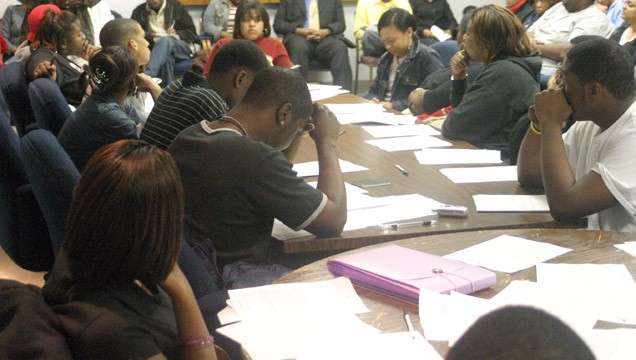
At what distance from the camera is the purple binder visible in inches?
58.6

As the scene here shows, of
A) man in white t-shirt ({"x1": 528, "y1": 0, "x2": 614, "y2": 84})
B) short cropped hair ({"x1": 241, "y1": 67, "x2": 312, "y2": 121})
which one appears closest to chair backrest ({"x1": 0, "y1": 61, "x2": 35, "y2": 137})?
short cropped hair ({"x1": 241, "y1": 67, "x2": 312, "y2": 121})

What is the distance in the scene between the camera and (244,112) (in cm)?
212

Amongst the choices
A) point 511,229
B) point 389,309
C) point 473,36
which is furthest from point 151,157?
point 473,36

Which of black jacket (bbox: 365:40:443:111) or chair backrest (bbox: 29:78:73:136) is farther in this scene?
black jacket (bbox: 365:40:443:111)

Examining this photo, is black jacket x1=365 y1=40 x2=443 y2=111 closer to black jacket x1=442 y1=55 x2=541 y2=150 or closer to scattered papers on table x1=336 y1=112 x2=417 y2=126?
scattered papers on table x1=336 y1=112 x2=417 y2=126

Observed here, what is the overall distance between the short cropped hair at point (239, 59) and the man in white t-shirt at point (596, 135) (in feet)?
3.62

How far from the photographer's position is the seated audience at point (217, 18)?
7582 millimetres

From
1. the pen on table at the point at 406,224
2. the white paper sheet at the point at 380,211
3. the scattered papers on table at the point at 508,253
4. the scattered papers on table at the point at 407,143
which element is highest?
the scattered papers on table at the point at 508,253

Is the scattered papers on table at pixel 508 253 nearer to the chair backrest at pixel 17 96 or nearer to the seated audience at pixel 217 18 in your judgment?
the chair backrest at pixel 17 96

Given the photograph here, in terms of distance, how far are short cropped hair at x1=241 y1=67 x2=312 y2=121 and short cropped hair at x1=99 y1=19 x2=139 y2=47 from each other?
203 cm

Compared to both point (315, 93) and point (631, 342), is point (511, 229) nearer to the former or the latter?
point (631, 342)

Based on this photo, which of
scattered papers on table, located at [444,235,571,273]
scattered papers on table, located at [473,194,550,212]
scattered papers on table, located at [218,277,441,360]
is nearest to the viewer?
scattered papers on table, located at [218,277,441,360]

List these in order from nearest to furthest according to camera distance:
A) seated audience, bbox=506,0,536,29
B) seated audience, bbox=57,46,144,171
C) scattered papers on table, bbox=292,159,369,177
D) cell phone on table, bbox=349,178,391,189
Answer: cell phone on table, bbox=349,178,391,189
scattered papers on table, bbox=292,159,369,177
seated audience, bbox=57,46,144,171
seated audience, bbox=506,0,536,29

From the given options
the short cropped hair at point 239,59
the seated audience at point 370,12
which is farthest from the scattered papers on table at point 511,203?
the seated audience at point 370,12
